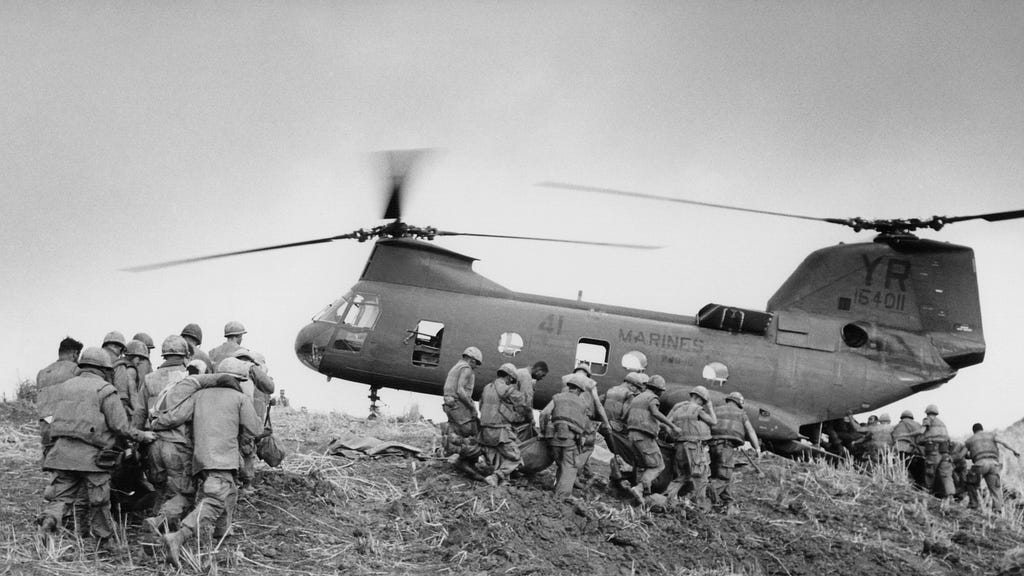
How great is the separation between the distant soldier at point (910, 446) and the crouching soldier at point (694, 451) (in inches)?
231

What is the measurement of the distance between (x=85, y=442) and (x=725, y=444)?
332 inches

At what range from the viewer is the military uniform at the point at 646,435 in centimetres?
1241

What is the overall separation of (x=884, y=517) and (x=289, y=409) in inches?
435

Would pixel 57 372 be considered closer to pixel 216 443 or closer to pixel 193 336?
pixel 193 336

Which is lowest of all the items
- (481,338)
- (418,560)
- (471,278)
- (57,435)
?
(418,560)

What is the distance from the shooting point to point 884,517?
1350 centimetres

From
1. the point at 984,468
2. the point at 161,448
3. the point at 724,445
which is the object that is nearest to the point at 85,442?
the point at 161,448

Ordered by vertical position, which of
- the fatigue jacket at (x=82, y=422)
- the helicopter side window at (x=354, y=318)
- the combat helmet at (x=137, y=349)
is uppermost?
the helicopter side window at (x=354, y=318)

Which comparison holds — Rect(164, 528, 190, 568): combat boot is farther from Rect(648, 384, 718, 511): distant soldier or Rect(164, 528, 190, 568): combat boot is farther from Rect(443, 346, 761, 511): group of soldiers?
Rect(648, 384, 718, 511): distant soldier

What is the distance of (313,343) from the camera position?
16.5m

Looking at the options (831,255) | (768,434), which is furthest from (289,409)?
(831,255)

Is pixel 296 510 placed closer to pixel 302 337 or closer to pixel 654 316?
pixel 302 337

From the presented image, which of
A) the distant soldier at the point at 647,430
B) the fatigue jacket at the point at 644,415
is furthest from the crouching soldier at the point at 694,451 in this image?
the fatigue jacket at the point at 644,415

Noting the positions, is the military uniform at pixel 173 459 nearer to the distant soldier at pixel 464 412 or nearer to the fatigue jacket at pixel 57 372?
the fatigue jacket at pixel 57 372
